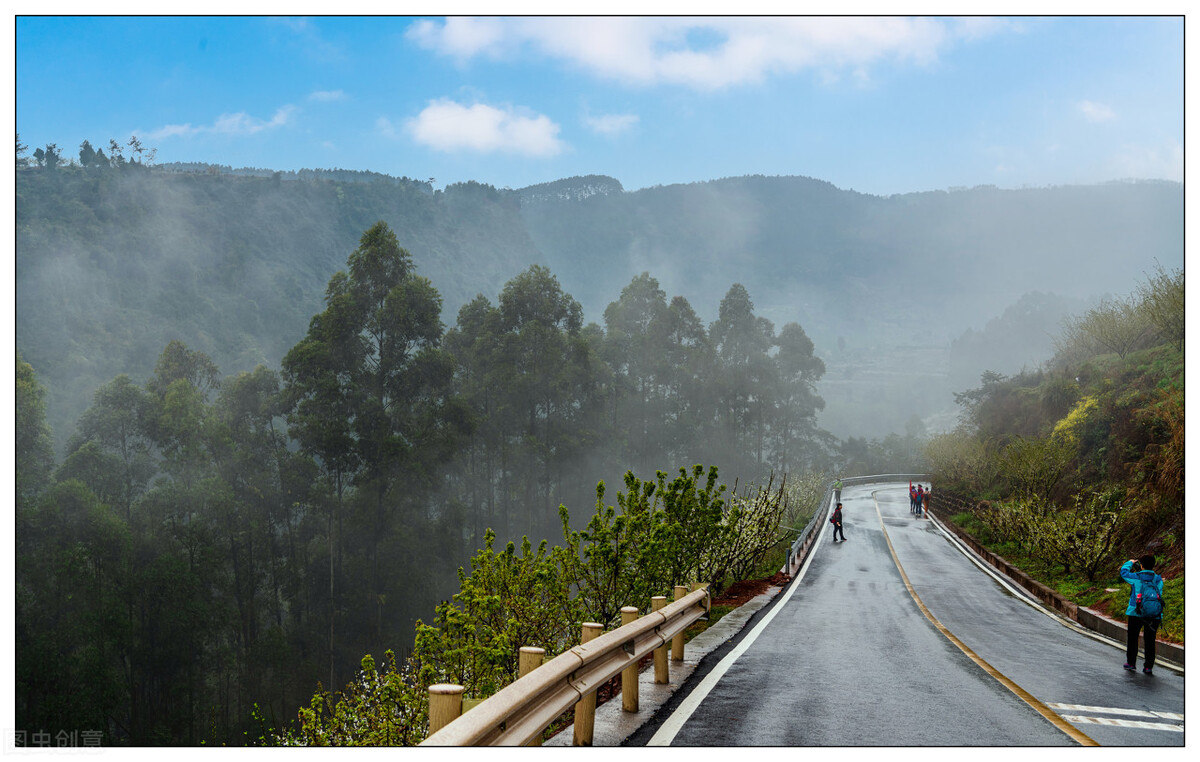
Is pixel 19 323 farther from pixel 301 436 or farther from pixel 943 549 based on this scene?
pixel 943 549

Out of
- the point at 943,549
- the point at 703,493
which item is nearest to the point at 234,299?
the point at 943,549

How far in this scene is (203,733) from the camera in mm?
39469

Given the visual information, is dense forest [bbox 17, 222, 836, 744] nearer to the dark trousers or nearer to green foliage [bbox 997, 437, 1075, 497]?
the dark trousers

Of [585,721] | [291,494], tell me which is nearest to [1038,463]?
[585,721]

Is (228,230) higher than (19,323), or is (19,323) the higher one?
(228,230)

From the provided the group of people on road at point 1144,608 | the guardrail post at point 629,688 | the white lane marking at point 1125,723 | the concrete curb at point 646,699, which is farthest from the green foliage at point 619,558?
the group of people on road at point 1144,608

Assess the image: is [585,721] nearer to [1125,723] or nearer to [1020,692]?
[1125,723]

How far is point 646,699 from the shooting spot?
22.1 ft

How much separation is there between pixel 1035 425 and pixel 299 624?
140 ft

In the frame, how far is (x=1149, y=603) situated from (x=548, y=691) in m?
9.70

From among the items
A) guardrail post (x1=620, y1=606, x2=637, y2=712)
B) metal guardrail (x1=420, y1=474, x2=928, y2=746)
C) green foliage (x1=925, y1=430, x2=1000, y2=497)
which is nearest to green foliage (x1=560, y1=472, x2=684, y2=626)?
metal guardrail (x1=420, y1=474, x2=928, y2=746)

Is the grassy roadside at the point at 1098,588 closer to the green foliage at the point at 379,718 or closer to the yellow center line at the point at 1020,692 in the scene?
the yellow center line at the point at 1020,692

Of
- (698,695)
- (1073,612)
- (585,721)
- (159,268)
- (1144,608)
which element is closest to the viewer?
(585,721)

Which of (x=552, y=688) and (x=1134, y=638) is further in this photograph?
(x=1134, y=638)
